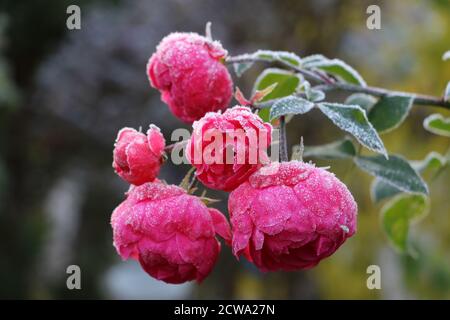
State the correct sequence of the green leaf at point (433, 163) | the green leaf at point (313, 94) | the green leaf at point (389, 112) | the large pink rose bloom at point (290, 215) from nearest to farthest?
the large pink rose bloom at point (290, 215) → the green leaf at point (313, 94) → the green leaf at point (389, 112) → the green leaf at point (433, 163)

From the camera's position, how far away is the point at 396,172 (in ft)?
2.43

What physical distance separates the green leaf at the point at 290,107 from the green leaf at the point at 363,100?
0.67 ft

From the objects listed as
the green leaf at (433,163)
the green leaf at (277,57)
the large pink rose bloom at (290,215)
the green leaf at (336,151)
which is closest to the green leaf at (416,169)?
the green leaf at (433,163)

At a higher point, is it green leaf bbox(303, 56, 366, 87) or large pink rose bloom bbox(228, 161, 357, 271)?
green leaf bbox(303, 56, 366, 87)

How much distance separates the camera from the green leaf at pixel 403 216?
926 mm

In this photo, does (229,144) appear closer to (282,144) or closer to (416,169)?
(282,144)

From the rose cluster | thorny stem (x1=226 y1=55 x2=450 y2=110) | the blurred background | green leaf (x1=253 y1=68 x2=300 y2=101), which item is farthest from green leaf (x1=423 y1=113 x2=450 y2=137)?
the blurred background

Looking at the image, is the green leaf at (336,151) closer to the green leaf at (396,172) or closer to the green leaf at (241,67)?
the green leaf at (396,172)

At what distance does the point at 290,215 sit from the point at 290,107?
4.4 inches

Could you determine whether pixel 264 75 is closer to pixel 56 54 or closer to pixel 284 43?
pixel 56 54

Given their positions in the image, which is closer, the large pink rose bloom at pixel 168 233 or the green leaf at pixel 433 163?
the large pink rose bloom at pixel 168 233

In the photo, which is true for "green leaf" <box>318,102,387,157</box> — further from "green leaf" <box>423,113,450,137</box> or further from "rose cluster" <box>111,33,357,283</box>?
"green leaf" <box>423,113,450,137</box>

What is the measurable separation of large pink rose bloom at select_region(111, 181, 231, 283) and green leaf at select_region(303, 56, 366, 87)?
259mm

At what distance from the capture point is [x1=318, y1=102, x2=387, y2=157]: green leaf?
0.60 metres
